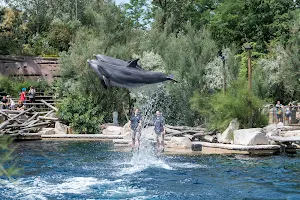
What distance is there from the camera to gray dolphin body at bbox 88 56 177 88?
9500 millimetres

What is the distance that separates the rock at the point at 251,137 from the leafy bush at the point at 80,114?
8730 mm

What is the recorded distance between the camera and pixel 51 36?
35969mm

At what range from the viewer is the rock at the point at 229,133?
16.9 m

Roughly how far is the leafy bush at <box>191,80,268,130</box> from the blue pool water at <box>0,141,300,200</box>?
3.01 metres

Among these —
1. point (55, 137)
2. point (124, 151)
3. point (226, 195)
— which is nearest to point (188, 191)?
point (226, 195)

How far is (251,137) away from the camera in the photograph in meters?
15.4

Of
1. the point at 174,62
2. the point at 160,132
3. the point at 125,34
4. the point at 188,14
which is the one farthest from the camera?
the point at 188,14

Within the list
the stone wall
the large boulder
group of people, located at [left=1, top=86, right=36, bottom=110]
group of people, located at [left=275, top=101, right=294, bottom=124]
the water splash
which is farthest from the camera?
the stone wall

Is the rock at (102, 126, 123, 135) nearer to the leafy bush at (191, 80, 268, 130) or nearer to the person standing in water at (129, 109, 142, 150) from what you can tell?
the leafy bush at (191, 80, 268, 130)

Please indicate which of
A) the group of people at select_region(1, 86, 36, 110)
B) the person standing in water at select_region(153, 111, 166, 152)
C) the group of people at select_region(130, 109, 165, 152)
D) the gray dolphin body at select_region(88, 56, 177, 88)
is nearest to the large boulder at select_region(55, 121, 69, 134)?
the group of people at select_region(1, 86, 36, 110)

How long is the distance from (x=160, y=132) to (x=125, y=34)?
14.7 meters

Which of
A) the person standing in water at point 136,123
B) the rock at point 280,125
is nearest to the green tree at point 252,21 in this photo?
the rock at point 280,125

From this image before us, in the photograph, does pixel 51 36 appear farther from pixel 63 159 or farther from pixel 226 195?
pixel 226 195

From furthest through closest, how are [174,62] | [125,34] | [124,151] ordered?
[125,34] < [174,62] < [124,151]
